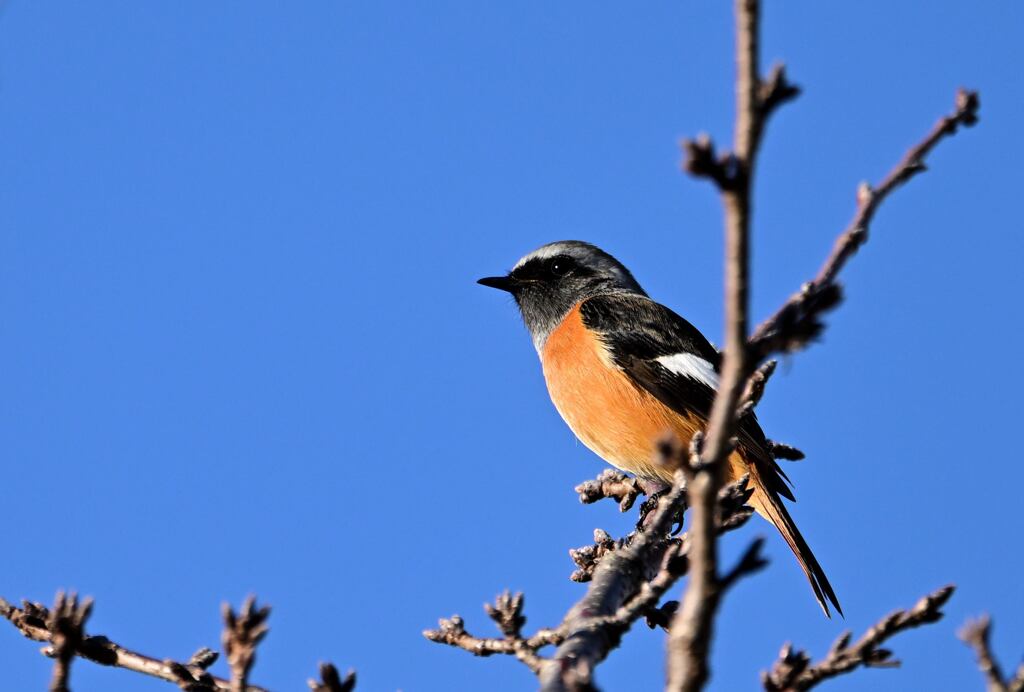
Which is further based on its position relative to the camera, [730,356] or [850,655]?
[850,655]

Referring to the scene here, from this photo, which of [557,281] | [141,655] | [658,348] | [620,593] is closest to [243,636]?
[141,655]

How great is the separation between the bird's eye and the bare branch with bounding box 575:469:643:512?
3.14 meters

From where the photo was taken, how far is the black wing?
311 inches

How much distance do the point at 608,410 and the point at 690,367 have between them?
2.36ft

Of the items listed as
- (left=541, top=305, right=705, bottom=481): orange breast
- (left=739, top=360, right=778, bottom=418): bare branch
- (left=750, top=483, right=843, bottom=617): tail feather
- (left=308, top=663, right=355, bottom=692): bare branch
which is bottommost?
(left=308, top=663, right=355, bottom=692): bare branch

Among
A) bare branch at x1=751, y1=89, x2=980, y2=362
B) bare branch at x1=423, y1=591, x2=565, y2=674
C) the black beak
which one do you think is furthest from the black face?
bare branch at x1=751, y1=89, x2=980, y2=362

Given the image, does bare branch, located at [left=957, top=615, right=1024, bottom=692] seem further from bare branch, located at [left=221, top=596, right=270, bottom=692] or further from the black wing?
the black wing

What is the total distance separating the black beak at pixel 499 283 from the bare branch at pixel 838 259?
7207 mm

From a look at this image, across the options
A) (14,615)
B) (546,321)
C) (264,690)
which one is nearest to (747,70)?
(264,690)

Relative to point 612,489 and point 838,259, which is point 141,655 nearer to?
point 838,259

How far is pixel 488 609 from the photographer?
421 cm

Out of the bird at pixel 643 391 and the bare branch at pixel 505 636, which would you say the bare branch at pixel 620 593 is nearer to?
the bare branch at pixel 505 636

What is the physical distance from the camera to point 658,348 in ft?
28.3

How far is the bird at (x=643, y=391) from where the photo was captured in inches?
302
